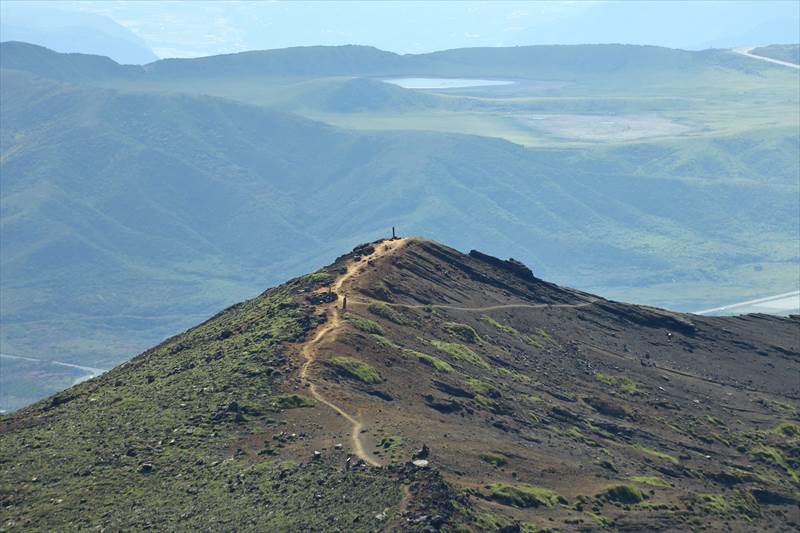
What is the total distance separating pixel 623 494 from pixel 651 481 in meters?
6.36

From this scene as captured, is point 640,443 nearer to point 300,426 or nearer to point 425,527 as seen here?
point 300,426

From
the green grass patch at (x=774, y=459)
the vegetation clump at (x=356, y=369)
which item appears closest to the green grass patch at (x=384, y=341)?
the vegetation clump at (x=356, y=369)

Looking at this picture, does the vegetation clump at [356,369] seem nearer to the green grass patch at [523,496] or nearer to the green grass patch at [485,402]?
the green grass patch at [485,402]

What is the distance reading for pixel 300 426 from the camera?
9388 cm

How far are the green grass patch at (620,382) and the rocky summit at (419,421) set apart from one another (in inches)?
16.3

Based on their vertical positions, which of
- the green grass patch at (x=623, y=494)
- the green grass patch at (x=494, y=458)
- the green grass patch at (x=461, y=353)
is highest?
the green grass patch at (x=461, y=353)

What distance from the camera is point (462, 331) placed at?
122188 mm

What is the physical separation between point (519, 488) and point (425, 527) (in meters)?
16.2

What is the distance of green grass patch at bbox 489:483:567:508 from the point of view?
89625 mm

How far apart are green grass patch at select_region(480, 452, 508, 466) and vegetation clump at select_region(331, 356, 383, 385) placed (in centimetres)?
1085

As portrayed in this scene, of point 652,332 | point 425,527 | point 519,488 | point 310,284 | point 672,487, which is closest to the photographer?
point 425,527

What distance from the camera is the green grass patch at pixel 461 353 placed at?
116062mm

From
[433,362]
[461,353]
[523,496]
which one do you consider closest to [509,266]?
[461,353]

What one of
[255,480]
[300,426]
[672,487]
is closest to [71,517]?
[255,480]
